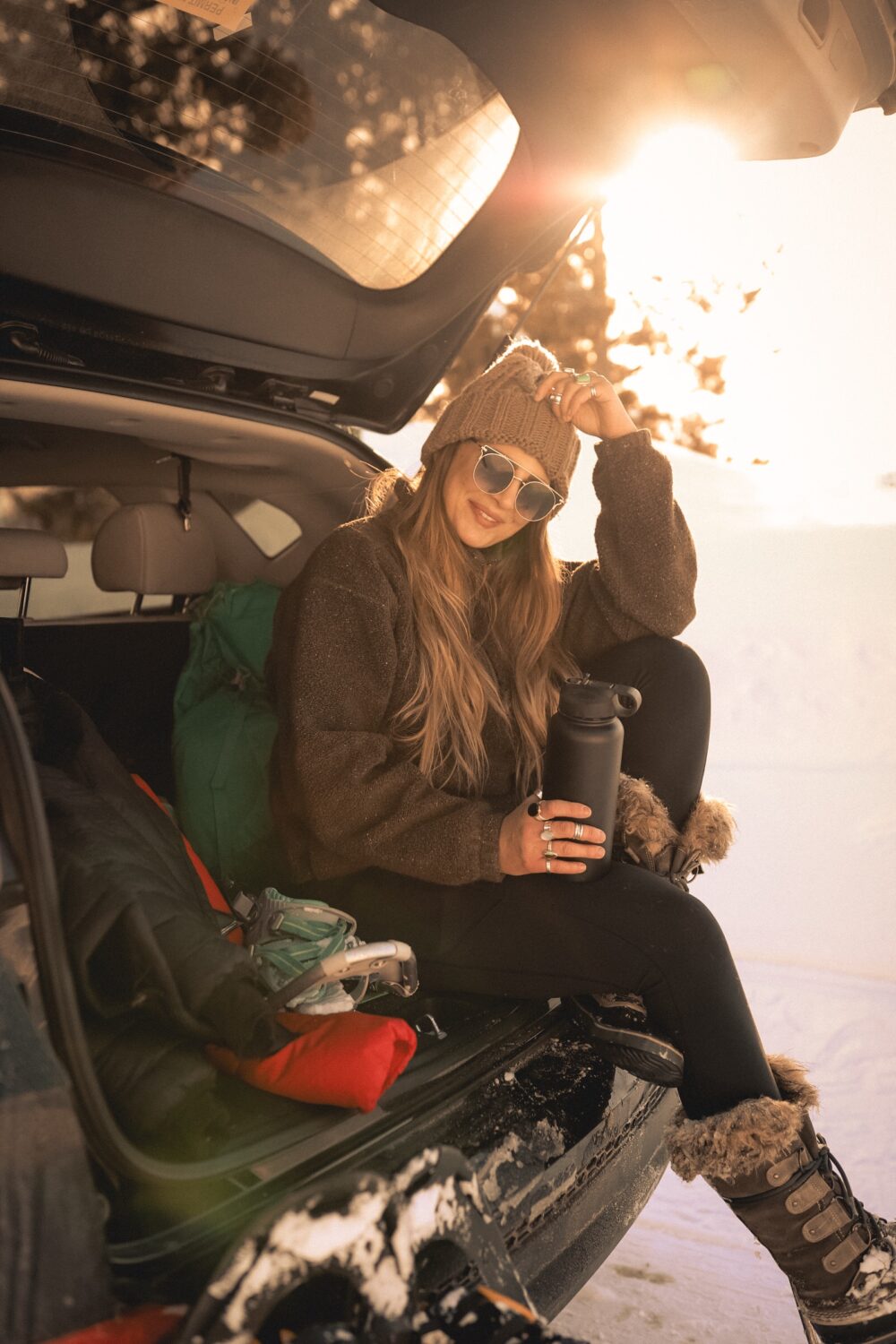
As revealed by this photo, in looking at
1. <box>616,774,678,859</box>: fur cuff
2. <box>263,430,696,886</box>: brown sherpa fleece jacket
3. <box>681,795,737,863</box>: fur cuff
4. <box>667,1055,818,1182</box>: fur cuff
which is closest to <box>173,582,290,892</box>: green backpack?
<box>263,430,696,886</box>: brown sherpa fleece jacket

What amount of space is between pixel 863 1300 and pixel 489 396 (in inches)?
69.5

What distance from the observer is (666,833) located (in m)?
2.08

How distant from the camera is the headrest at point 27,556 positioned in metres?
2.00

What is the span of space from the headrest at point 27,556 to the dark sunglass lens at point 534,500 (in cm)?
93

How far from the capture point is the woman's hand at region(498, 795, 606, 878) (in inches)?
72.8

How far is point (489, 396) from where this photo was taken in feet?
7.36

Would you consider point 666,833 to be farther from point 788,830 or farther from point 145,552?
point 788,830

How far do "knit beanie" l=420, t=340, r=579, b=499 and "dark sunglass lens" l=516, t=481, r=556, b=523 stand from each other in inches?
2.6

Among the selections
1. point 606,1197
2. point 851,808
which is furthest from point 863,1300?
point 851,808

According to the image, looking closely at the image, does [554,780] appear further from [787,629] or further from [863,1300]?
[787,629]

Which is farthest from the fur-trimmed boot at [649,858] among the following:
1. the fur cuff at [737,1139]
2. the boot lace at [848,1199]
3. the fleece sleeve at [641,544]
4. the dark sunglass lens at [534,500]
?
the dark sunglass lens at [534,500]

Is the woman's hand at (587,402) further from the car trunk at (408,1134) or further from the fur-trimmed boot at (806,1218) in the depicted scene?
the fur-trimmed boot at (806,1218)

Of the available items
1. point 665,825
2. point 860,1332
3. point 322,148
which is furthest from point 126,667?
point 860,1332

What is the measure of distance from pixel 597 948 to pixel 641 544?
3.02ft
